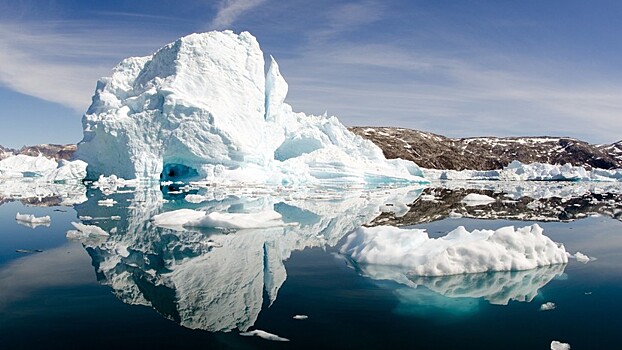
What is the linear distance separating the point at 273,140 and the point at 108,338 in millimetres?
29004

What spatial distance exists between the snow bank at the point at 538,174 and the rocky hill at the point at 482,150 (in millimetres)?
16943

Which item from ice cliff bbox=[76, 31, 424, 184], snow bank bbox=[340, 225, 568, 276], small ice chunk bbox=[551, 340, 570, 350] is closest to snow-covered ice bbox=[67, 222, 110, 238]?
snow bank bbox=[340, 225, 568, 276]

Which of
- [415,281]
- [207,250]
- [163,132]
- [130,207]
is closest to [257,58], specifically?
[163,132]

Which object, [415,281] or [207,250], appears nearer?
[415,281]

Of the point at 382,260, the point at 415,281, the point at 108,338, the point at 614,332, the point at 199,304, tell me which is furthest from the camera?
the point at 382,260

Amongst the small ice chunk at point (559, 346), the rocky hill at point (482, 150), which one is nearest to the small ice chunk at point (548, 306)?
the small ice chunk at point (559, 346)

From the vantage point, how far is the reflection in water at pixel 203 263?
516 cm

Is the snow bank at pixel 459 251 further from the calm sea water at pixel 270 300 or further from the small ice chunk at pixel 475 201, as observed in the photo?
the small ice chunk at pixel 475 201

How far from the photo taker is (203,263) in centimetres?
713

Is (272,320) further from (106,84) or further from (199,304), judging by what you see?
(106,84)

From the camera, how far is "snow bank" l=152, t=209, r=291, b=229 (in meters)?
10.4

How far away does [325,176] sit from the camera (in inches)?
1305

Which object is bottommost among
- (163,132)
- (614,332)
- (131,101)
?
(614,332)

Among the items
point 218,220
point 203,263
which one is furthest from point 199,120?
point 203,263
